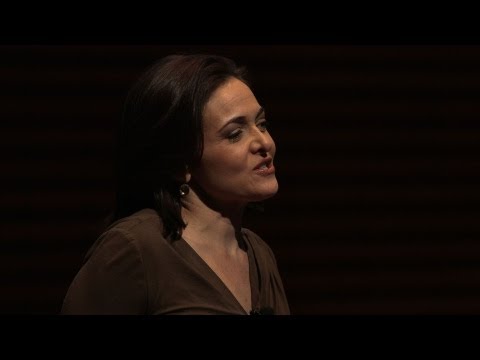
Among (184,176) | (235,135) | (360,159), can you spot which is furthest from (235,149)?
(360,159)

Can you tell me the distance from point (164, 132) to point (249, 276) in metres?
0.58

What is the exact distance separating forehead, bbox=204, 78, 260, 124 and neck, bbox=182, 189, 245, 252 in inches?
10.8

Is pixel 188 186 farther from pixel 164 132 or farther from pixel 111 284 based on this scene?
pixel 111 284

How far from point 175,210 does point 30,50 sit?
6.04 feet

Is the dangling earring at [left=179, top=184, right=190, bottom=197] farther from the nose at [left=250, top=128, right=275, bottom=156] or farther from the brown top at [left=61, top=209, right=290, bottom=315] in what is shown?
the nose at [left=250, top=128, right=275, bottom=156]

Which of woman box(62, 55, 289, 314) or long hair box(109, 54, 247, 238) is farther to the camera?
long hair box(109, 54, 247, 238)

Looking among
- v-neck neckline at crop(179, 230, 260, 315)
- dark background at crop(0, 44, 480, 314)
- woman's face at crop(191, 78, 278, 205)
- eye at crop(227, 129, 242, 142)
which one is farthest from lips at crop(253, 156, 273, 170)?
dark background at crop(0, 44, 480, 314)

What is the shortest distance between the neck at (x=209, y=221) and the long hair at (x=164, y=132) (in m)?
0.04

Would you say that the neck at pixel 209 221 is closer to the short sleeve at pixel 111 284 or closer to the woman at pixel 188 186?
the woman at pixel 188 186

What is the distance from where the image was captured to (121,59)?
3.94 m

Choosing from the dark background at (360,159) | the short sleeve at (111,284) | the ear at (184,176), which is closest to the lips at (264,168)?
the ear at (184,176)

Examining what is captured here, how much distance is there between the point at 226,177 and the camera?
8.03ft

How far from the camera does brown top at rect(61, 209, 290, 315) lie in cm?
222

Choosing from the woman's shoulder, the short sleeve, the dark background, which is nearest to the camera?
the short sleeve
